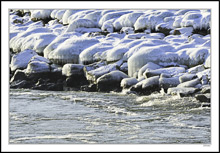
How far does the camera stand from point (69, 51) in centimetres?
2091

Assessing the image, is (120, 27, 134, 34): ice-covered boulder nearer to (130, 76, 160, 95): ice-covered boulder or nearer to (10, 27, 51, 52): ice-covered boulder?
(10, 27, 51, 52): ice-covered boulder

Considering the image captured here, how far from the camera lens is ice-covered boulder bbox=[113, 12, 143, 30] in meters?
26.6

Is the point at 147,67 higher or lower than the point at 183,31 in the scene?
lower

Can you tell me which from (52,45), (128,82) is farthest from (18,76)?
(128,82)

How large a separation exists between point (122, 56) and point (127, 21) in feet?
24.9

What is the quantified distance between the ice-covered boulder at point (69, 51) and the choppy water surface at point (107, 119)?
433 centimetres

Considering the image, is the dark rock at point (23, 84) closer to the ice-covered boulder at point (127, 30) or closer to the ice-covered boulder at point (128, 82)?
the ice-covered boulder at point (128, 82)

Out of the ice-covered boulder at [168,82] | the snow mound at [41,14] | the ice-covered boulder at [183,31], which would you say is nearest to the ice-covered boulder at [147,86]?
the ice-covered boulder at [168,82]

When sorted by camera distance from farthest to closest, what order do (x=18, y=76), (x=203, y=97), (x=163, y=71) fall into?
(x=18, y=76) < (x=163, y=71) < (x=203, y=97)

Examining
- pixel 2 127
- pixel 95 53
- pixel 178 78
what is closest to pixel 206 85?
pixel 178 78

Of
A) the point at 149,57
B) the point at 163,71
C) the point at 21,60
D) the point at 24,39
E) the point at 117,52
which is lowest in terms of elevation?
the point at 163,71

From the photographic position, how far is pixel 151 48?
18.7 m

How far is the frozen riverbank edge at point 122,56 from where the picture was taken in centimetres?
1642

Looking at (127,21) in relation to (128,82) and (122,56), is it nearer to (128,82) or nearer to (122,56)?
(122,56)
